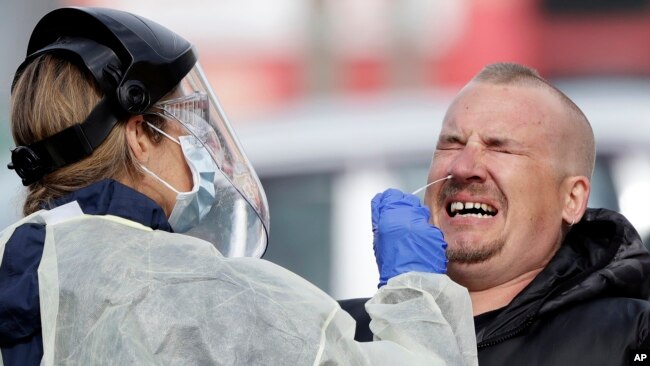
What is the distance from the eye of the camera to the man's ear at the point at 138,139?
7.56ft

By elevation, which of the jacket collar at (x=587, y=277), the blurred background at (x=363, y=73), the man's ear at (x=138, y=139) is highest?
the man's ear at (x=138, y=139)

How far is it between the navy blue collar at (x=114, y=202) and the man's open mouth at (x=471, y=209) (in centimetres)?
100

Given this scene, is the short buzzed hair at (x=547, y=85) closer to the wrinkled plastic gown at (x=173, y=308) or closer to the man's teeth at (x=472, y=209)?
the man's teeth at (x=472, y=209)

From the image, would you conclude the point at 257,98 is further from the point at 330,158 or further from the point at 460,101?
the point at 460,101

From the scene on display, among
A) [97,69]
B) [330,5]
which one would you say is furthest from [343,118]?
[97,69]

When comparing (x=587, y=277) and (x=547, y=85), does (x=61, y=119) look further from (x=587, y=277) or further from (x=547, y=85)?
(x=547, y=85)

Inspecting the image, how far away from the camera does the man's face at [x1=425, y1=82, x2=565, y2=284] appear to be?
2934 mm

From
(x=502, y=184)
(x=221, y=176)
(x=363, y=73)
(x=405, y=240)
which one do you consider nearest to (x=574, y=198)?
(x=502, y=184)

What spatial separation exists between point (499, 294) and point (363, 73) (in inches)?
192

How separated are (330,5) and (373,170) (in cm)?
254

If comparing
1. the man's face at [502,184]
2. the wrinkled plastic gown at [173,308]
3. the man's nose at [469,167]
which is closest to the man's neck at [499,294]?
the man's face at [502,184]

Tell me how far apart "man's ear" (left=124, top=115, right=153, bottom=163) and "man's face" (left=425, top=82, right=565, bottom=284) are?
92cm

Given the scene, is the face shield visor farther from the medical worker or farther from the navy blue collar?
the navy blue collar

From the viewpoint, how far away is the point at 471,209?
9.84 feet
